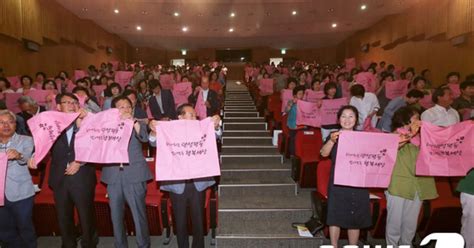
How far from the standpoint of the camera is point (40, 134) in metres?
3.36

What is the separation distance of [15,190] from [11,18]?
6.72 m

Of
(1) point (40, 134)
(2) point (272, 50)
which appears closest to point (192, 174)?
(1) point (40, 134)

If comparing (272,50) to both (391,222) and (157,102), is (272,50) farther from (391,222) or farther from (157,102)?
(391,222)

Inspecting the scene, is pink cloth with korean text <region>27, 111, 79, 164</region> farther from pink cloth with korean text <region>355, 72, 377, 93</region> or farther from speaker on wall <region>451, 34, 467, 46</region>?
speaker on wall <region>451, 34, 467, 46</region>

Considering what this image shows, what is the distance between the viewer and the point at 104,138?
343cm

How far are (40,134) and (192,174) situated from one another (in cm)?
136

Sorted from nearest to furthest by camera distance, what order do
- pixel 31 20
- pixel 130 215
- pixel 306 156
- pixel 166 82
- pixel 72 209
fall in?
pixel 72 209, pixel 130 215, pixel 306 156, pixel 166 82, pixel 31 20

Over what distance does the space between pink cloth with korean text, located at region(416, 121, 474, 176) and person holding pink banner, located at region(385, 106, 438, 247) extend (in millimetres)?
129

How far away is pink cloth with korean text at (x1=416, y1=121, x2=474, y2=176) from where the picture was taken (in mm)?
3422

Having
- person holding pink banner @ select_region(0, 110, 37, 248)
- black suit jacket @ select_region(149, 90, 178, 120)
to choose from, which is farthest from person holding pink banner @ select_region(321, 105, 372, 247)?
black suit jacket @ select_region(149, 90, 178, 120)

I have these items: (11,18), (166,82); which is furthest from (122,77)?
(11,18)

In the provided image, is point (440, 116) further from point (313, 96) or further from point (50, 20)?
point (50, 20)

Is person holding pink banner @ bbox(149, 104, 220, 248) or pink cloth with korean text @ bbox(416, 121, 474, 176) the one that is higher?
pink cloth with korean text @ bbox(416, 121, 474, 176)

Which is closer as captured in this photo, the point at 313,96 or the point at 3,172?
the point at 3,172
